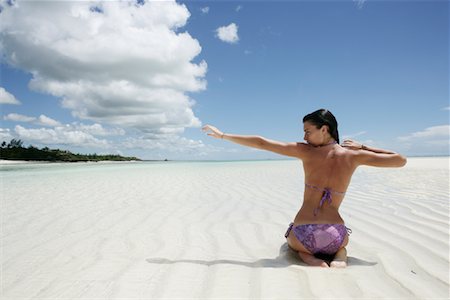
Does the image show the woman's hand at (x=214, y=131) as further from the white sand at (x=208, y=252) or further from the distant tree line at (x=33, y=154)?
the distant tree line at (x=33, y=154)

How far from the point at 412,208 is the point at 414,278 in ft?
10.8

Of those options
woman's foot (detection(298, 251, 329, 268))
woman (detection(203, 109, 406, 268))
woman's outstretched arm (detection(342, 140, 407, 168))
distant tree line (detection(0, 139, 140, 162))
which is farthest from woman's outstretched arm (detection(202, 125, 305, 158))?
distant tree line (detection(0, 139, 140, 162))

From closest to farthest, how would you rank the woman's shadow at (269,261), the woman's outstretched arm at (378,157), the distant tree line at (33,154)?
the woman's outstretched arm at (378,157) < the woman's shadow at (269,261) < the distant tree line at (33,154)

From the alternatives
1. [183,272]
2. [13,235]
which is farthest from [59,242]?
[183,272]

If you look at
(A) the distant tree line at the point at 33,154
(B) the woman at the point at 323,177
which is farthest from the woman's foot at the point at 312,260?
(A) the distant tree line at the point at 33,154

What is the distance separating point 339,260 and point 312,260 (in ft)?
0.79

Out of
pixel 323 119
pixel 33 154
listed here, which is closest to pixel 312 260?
pixel 323 119

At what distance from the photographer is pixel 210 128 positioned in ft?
11.1

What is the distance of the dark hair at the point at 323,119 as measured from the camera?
291cm

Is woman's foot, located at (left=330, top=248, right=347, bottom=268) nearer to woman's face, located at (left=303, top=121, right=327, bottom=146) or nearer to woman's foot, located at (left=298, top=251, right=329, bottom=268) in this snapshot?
woman's foot, located at (left=298, top=251, right=329, bottom=268)

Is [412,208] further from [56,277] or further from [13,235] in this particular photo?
[13,235]

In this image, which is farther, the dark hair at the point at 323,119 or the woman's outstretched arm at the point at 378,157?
the dark hair at the point at 323,119

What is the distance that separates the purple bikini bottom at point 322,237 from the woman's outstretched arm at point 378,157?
0.64 meters

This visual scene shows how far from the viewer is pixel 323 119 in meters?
2.91
